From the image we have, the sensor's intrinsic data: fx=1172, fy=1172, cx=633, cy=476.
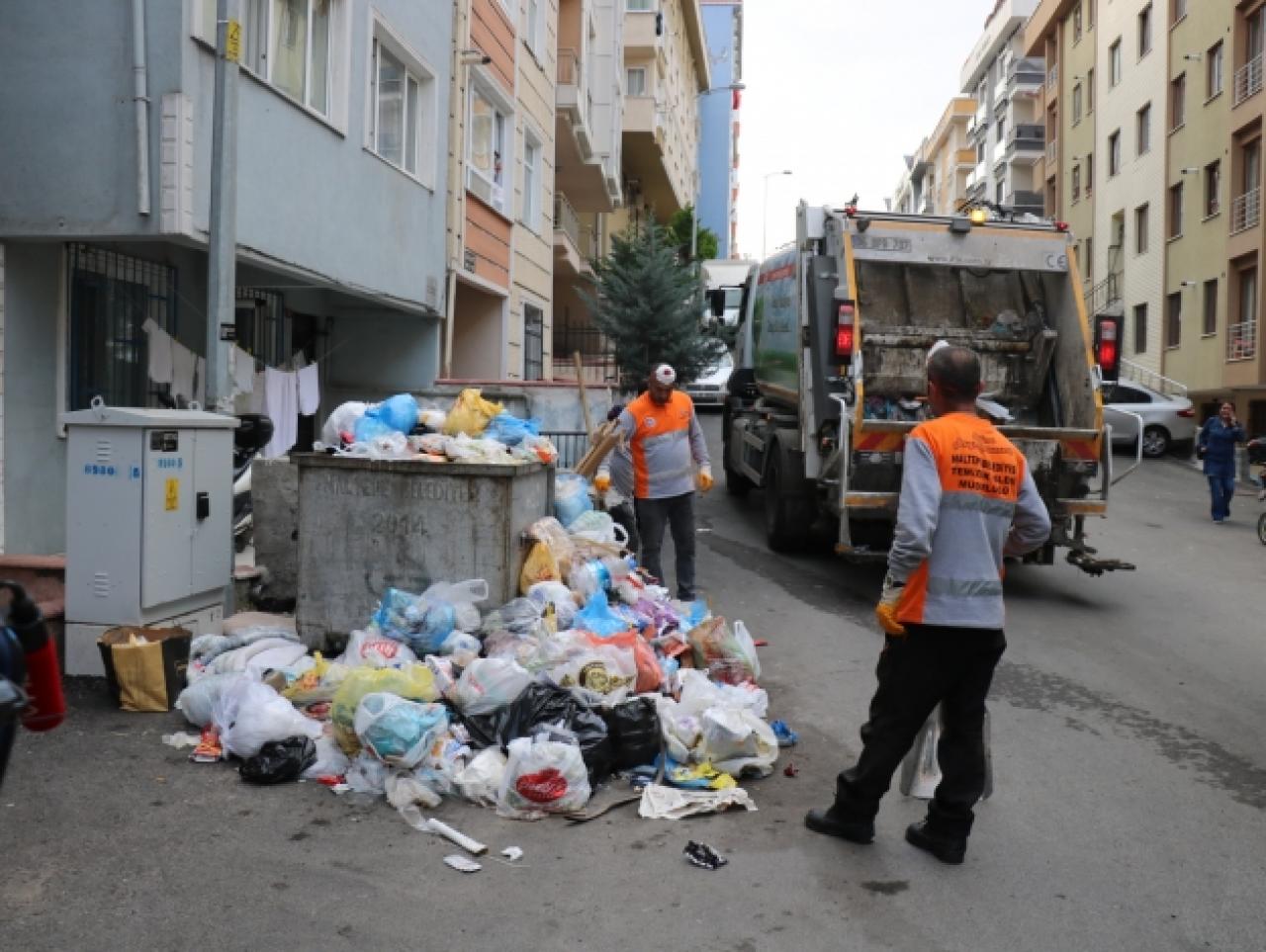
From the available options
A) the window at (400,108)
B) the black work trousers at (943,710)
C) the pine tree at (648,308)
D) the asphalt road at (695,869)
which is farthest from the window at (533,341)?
the black work trousers at (943,710)

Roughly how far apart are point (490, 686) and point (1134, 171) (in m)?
31.3

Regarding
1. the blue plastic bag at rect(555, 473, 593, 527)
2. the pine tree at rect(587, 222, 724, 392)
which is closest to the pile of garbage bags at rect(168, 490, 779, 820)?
the blue plastic bag at rect(555, 473, 593, 527)

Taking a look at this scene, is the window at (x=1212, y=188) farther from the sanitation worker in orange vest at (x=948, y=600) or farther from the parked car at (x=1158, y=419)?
the sanitation worker in orange vest at (x=948, y=600)

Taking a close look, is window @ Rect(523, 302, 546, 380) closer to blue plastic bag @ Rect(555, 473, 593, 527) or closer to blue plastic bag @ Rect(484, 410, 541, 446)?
blue plastic bag @ Rect(555, 473, 593, 527)

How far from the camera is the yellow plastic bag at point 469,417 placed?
7.29 metres

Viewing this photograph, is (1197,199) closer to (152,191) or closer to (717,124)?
(152,191)

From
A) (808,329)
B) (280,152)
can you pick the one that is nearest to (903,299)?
(808,329)

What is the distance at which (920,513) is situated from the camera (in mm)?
3990

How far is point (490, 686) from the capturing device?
516cm

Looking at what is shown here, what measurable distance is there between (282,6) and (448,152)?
4099 millimetres

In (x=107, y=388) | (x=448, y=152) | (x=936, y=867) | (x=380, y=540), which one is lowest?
(x=936, y=867)

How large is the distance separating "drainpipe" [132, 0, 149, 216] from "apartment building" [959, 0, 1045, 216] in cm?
3641

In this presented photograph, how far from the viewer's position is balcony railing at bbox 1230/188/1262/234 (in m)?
23.7

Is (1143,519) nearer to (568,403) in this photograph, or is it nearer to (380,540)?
(568,403)
